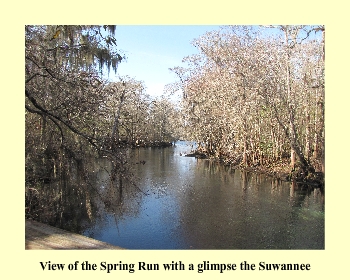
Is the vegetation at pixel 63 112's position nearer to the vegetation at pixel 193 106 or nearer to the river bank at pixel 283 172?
the vegetation at pixel 193 106

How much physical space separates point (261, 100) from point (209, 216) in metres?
8.07

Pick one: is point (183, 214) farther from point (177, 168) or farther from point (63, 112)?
point (177, 168)

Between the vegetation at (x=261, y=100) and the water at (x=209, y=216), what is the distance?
259cm

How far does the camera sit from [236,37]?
1705 centimetres

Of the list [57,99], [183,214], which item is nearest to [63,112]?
[57,99]

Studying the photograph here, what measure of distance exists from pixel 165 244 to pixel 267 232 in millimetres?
2323

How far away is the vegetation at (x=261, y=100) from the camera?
12969 millimetres

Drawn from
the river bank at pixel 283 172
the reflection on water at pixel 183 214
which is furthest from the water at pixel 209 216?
the river bank at pixel 283 172

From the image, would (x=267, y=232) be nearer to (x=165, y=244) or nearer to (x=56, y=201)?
(x=165, y=244)

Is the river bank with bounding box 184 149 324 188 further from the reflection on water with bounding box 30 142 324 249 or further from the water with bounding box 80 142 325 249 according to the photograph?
the reflection on water with bounding box 30 142 324 249

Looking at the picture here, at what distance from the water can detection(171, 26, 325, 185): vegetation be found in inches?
102

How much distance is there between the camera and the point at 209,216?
8.28 m
